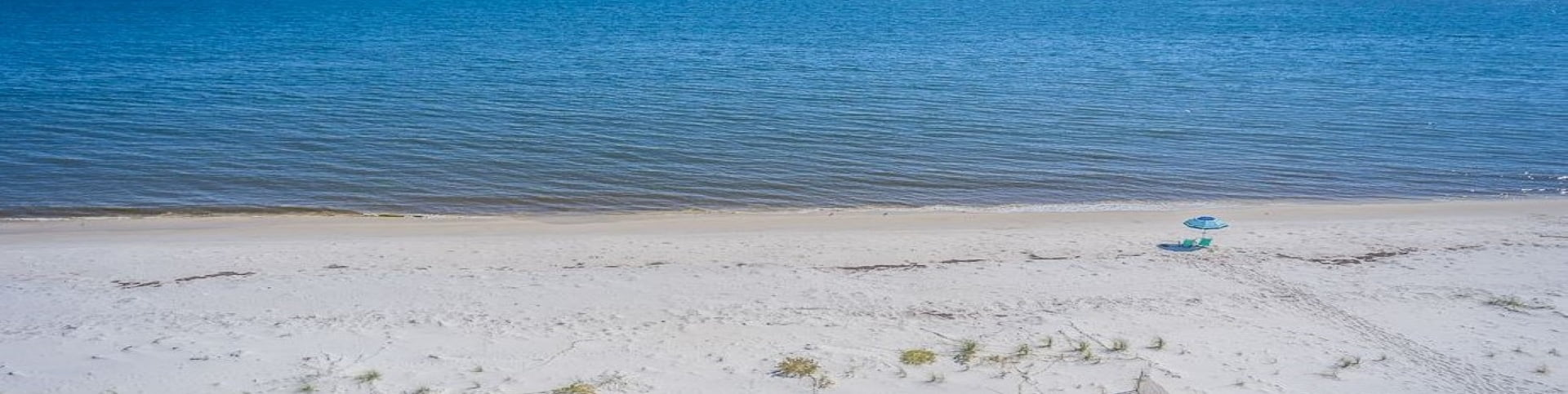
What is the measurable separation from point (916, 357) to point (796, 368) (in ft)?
4.72

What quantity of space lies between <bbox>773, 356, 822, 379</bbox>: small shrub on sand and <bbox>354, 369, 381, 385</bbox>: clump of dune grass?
4.37 m

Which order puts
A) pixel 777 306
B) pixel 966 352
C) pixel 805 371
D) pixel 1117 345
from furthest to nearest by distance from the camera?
pixel 777 306 < pixel 1117 345 < pixel 966 352 < pixel 805 371

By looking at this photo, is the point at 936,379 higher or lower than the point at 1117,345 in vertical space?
lower

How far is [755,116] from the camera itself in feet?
120

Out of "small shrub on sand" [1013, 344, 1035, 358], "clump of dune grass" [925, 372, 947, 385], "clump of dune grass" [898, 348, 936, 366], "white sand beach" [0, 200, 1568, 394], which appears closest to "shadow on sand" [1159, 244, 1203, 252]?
"white sand beach" [0, 200, 1568, 394]

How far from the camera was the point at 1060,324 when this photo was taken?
15789 mm

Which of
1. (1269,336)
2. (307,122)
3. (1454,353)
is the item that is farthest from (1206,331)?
(307,122)

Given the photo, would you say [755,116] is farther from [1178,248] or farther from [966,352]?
[966,352]

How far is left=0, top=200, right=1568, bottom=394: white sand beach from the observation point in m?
13.8

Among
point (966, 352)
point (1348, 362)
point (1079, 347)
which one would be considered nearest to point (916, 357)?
point (966, 352)

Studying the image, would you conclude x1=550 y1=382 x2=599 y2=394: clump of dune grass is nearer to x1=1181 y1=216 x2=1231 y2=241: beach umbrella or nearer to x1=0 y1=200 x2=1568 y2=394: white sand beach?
x1=0 y1=200 x2=1568 y2=394: white sand beach

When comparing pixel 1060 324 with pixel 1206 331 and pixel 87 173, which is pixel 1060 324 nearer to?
pixel 1206 331

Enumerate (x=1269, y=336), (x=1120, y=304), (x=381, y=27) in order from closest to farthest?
(x=1269, y=336), (x=1120, y=304), (x=381, y=27)

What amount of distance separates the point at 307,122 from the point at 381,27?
32236 mm
